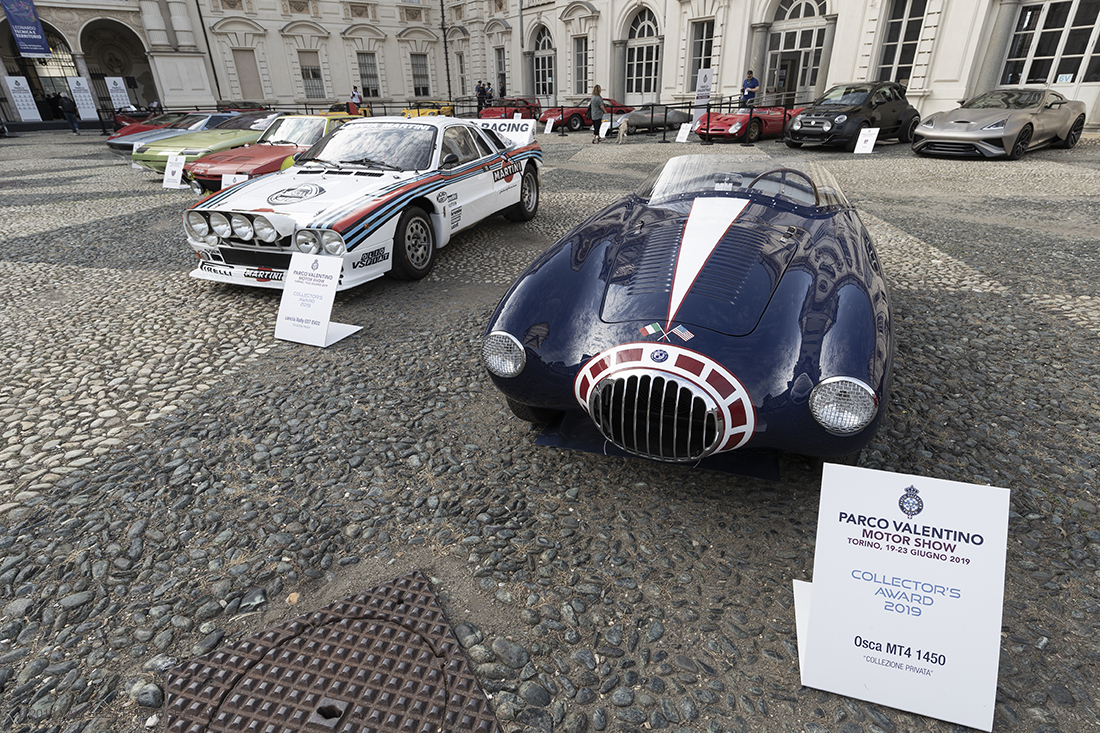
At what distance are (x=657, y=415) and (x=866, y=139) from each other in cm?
1305

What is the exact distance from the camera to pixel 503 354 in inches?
97.0

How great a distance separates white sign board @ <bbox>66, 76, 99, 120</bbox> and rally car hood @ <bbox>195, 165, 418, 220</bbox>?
2779 cm

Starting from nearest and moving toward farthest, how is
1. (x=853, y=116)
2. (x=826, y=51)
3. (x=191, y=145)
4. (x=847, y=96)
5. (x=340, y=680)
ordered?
(x=340, y=680)
(x=191, y=145)
(x=853, y=116)
(x=847, y=96)
(x=826, y=51)

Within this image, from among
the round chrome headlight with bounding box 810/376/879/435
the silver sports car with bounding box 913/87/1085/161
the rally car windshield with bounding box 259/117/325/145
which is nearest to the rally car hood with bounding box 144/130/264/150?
the rally car windshield with bounding box 259/117/325/145

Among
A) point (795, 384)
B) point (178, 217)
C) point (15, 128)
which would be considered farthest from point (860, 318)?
point (15, 128)

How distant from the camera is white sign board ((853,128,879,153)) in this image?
1223 centimetres

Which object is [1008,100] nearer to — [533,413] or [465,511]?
[533,413]

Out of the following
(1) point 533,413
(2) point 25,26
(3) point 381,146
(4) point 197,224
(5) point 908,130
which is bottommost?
(1) point 533,413

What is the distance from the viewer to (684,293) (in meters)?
2.38

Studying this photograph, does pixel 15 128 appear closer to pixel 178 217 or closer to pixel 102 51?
A: pixel 102 51

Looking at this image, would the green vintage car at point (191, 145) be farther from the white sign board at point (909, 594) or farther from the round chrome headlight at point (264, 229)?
the white sign board at point (909, 594)

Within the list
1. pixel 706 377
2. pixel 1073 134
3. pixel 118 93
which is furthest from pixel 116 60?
pixel 706 377

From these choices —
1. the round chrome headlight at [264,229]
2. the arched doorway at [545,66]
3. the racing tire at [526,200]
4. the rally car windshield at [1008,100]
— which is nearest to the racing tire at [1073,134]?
the rally car windshield at [1008,100]

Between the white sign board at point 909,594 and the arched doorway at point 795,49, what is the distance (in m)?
21.2
